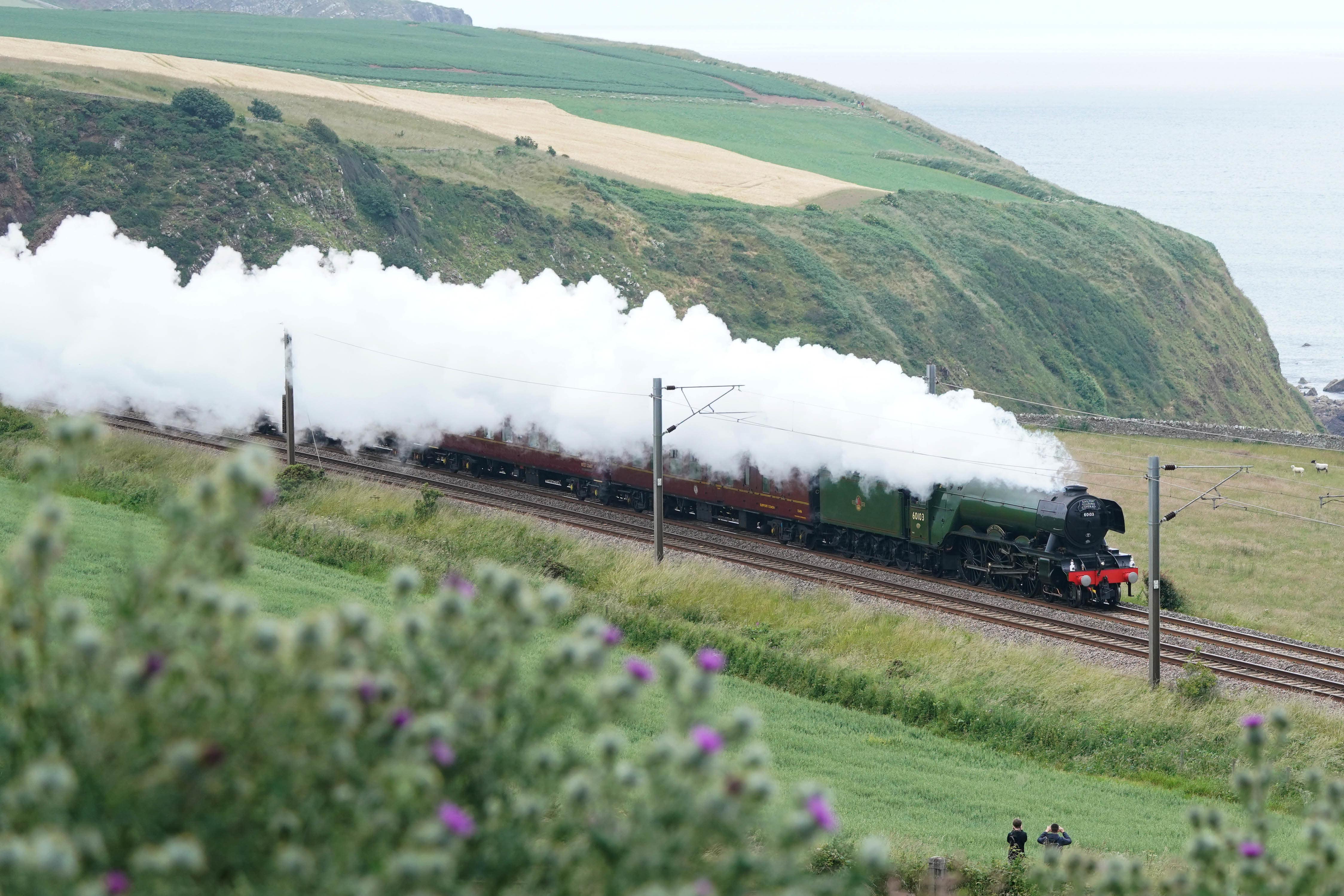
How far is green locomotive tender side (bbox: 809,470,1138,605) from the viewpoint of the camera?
35.6 meters

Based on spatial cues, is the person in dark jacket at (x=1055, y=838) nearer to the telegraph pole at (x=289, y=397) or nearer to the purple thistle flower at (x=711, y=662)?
the purple thistle flower at (x=711, y=662)

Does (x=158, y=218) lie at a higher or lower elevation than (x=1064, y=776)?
higher

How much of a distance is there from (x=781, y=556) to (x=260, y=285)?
22885 millimetres

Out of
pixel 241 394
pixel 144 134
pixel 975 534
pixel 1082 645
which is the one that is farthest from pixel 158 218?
pixel 1082 645

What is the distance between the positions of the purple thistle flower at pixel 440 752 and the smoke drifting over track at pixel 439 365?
33.4 metres

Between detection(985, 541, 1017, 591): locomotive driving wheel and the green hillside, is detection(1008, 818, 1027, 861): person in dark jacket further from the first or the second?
the green hillside

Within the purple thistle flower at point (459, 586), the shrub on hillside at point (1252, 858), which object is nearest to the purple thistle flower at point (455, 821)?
the purple thistle flower at point (459, 586)

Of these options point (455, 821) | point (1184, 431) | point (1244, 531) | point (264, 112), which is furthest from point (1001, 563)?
point (264, 112)

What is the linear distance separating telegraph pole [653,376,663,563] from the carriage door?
7.13 meters

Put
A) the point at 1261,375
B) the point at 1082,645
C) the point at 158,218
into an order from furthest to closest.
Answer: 1. the point at 1261,375
2. the point at 158,218
3. the point at 1082,645

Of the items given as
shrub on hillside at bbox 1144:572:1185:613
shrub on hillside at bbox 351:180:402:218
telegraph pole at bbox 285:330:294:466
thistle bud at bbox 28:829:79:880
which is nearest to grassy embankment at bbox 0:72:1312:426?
shrub on hillside at bbox 351:180:402:218

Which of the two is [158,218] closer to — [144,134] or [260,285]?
[144,134]

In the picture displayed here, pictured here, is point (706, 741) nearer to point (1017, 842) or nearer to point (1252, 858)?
point (1252, 858)

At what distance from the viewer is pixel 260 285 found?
50.5 meters
